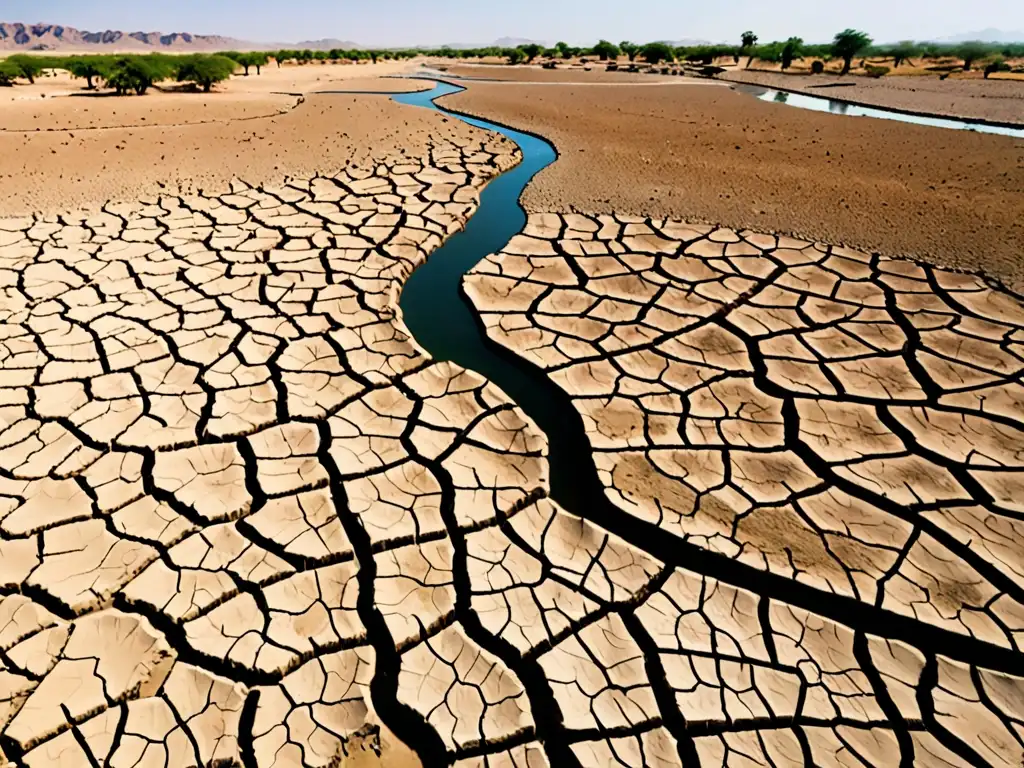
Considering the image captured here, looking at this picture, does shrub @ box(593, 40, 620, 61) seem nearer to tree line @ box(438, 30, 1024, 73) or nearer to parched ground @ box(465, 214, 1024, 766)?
tree line @ box(438, 30, 1024, 73)

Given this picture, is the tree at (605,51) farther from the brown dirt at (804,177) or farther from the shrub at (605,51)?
the brown dirt at (804,177)

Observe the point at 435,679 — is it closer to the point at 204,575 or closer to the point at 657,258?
the point at 204,575

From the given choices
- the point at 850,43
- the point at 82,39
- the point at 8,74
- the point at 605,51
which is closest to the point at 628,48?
the point at 605,51

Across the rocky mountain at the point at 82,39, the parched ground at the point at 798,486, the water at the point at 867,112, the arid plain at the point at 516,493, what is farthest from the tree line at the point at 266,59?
the rocky mountain at the point at 82,39

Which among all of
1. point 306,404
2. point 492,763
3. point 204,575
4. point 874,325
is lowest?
point 492,763

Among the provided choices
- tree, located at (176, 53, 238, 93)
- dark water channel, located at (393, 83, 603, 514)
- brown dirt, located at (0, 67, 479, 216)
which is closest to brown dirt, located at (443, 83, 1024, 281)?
dark water channel, located at (393, 83, 603, 514)

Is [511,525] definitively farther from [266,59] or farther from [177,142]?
[266,59]

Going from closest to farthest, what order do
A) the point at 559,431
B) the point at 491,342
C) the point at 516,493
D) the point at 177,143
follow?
the point at 516,493, the point at 559,431, the point at 491,342, the point at 177,143

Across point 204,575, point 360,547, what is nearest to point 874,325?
point 360,547
